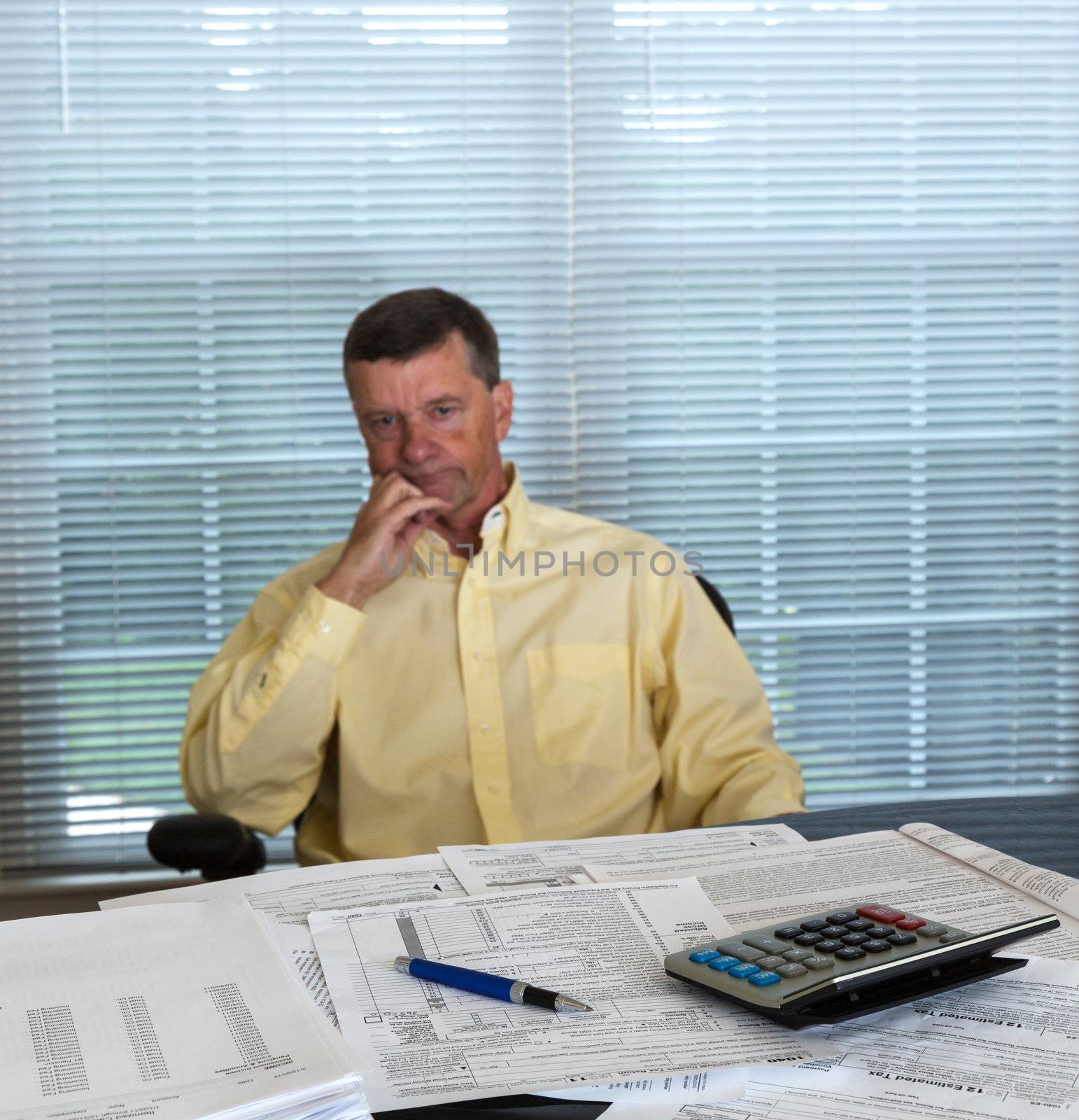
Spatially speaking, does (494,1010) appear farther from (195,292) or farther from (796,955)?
(195,292)

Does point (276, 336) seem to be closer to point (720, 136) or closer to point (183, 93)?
point (183, 93)

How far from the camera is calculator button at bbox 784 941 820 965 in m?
0.69

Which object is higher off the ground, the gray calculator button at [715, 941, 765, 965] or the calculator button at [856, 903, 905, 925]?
the calculator button at [856, 903, 905, 925]

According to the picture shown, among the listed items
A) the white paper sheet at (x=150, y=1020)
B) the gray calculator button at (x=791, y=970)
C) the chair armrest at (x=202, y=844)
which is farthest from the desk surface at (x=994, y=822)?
the chair armrest at (x=202, y=844)

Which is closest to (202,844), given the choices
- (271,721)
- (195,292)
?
(271,721)

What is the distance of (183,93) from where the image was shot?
89.0 inches

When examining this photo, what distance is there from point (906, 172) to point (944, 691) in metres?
1.10

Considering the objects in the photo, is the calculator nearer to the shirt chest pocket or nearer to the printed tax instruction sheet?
the printed tax instruction sheet

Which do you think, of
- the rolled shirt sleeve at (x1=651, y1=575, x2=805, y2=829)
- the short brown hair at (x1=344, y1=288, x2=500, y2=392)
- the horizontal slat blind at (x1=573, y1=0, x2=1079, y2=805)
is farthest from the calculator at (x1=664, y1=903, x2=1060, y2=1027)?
the horizontal slat blind at (x1=573, y1=0, x2=1079, y2=805)

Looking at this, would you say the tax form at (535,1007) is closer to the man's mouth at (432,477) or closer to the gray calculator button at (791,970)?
the gray calculator button at (791,970)

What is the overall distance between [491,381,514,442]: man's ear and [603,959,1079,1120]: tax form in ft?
4.40

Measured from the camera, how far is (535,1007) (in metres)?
0.68

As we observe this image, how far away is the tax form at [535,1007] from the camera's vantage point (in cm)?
61

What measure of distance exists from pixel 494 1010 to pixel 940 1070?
0.82 feet
